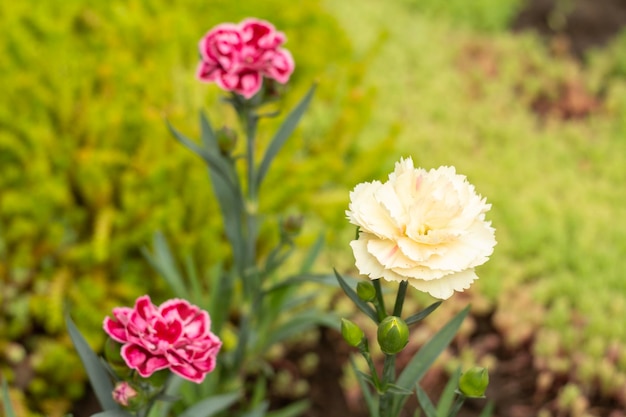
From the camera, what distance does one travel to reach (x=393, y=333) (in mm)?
1047

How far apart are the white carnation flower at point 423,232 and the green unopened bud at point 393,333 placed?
0.21 ft

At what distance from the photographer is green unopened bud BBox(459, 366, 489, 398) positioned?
1107 millimetres

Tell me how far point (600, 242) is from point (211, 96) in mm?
1663

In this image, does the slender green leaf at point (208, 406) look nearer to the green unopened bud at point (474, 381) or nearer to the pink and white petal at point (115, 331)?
the pink and white petal at point (115, 331)

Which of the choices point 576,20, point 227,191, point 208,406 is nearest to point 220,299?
point 227,191

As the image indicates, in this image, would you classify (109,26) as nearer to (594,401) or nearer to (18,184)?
(18,184)

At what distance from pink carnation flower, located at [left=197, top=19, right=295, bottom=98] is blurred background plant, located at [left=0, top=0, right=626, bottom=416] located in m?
0.98

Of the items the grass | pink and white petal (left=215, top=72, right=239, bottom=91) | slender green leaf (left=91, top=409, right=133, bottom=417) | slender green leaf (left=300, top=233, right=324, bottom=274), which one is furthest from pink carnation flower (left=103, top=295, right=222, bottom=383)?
the grass

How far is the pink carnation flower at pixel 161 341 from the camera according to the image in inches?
43.8

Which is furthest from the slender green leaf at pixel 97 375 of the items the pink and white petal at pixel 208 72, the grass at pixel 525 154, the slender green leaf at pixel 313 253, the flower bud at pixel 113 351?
the grass at pixel 525 154

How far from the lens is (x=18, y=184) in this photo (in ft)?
8.55

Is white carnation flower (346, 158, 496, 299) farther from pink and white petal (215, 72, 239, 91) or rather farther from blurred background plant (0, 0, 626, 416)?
blurred background plant (0, 0, 626, 416)

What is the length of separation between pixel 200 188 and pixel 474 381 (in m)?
1.58

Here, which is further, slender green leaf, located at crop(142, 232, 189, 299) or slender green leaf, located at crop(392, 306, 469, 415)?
slender green leaf, located at crop(142, 232, 189, 299)
